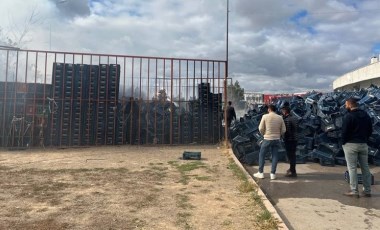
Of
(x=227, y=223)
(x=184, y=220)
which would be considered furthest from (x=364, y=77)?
(x=184, y=220)

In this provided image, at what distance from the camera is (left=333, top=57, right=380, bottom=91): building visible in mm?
32438

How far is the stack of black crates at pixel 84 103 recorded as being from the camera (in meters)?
14.5

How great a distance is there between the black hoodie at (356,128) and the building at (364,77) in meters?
24.6

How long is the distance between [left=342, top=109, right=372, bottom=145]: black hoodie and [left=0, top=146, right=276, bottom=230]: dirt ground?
84.3 inches

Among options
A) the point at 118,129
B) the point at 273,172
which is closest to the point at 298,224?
the point at 273,172

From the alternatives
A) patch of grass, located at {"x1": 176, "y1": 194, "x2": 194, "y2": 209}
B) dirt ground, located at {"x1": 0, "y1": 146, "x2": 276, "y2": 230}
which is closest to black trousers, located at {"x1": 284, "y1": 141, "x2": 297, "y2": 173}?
dirt ground, located at {"x1": 0, "y1": 146, "x2": 276, "y2": 230}

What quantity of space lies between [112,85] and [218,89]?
14.7 ft

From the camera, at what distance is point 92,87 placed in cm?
1496

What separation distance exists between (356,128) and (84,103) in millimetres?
10712

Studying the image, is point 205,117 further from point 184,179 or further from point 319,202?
point 319,202

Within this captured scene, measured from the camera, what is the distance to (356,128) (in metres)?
7.02

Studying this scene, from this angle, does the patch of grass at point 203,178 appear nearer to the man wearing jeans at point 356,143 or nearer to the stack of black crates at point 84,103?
the man wearing jeans at point 356,143

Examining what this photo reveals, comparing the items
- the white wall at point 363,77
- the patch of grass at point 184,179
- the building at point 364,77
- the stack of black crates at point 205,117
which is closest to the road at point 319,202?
the patch of grass at point 184,179

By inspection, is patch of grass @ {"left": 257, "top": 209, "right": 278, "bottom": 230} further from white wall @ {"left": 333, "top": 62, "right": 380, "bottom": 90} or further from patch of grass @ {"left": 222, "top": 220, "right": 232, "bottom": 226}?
white wall @ {"left": 333, "top": 62, "right": 380, "bottom": 90}
